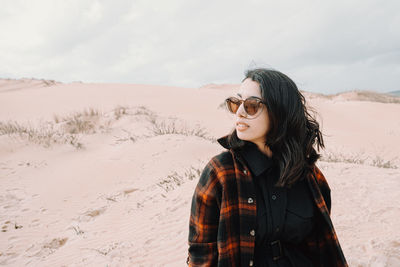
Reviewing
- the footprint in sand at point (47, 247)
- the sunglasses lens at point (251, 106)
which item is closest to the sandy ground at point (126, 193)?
the footprint in sand at point (47, 247)

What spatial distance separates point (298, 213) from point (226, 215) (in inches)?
16.1

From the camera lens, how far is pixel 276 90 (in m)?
1.50

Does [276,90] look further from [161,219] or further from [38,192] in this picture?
[38,192]

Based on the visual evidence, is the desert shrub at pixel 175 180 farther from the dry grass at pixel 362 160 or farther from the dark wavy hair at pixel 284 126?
the dark wavy hair at pixel 284 126

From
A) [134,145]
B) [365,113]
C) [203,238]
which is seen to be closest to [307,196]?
[203,238]

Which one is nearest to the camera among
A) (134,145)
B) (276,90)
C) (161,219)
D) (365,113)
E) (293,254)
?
(276,90)

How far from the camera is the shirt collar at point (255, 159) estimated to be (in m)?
1.53

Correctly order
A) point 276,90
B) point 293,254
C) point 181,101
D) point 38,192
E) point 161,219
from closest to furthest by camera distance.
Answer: point 276,90 < point 293,254 < point 161,219 < point 38,192 < point 181,101

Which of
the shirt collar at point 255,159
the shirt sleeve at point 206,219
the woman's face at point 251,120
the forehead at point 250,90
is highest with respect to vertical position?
the forehead at point 250,90

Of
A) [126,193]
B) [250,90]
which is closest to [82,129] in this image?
[126,193]

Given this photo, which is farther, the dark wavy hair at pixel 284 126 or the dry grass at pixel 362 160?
the dry grass at pixel 362 160

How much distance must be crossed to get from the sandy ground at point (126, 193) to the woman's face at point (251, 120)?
85 centimetres

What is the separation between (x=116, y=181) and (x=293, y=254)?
468 centimetres

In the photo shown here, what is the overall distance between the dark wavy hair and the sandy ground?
816 millimetres
